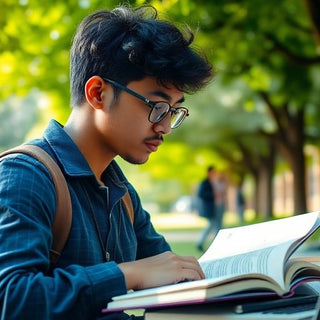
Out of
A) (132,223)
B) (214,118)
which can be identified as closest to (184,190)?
(214,118)

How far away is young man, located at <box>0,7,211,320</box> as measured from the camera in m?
1.62

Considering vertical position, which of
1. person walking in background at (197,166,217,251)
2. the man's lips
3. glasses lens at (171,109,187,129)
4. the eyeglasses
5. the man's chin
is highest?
the eyeglasses

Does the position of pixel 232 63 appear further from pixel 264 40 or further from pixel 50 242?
pixel 50 242

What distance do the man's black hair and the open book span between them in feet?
1.38

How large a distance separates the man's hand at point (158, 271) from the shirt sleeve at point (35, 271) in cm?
4

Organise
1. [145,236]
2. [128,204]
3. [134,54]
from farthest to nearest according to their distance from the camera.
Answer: [145,236]
[128,204]
[134,54]

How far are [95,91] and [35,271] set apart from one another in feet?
1.77

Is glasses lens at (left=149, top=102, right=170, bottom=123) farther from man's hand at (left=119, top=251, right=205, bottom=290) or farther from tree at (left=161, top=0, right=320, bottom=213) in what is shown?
tree at (left=161, top=0, right=320, bottom=213)

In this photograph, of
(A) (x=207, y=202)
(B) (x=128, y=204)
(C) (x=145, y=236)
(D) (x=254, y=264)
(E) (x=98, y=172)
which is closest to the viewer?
(D) (x=254, y=264)

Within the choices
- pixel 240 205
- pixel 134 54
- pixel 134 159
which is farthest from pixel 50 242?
pixel 240 205

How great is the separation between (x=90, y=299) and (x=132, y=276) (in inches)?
4.7

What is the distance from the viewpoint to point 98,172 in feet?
6.77

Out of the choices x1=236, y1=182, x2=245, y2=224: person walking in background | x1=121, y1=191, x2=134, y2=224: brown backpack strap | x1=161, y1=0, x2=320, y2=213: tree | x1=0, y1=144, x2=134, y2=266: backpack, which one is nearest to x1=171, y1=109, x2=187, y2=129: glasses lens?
x1=121, y1=191, x2=134, y2=224: brown backpack strap

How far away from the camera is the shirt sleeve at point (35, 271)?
5.22 feet
